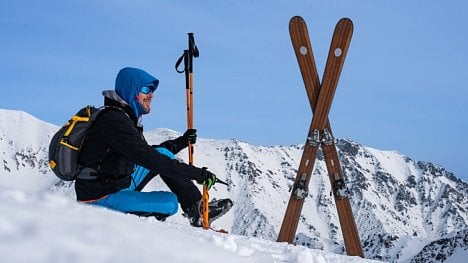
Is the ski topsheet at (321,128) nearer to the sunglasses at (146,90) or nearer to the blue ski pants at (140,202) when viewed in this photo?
the blue ski pants at (140,202)

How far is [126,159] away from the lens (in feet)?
19.6

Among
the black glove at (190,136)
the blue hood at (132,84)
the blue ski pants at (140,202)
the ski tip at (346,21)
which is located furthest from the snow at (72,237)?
the ski tip at (346,21)

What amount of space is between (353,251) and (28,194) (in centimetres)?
896

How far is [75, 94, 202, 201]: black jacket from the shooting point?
5570 millimetres

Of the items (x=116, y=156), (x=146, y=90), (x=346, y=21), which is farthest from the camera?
(x=346, y=21)

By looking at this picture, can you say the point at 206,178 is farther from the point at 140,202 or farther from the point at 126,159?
the point at 126,159

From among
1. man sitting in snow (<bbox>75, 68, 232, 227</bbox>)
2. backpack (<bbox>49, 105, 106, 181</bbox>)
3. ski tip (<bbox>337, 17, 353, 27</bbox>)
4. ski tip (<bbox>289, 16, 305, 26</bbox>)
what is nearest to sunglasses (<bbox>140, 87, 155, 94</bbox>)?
man sitting in snow (<bbox>75, 68, 232, 227</bbox>)

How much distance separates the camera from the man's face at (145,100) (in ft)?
20.2

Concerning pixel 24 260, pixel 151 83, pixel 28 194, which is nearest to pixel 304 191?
pixel 151 83

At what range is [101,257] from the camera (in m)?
2.10

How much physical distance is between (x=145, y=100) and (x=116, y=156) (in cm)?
70

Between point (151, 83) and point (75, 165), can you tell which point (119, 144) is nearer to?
point (75, 165)

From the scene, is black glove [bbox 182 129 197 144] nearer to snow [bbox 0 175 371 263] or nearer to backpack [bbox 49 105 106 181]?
backpack [bbox 49 105 106 181]

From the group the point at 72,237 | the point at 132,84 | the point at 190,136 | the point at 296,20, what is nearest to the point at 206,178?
the point at 132,84
